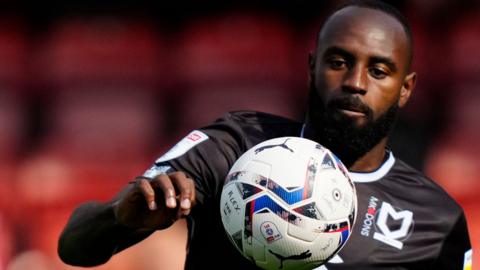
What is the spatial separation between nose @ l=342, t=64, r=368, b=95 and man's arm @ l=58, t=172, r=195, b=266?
1.05m

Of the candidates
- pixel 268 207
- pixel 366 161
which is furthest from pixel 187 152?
pixel 366 161

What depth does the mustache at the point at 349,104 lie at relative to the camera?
167 inches

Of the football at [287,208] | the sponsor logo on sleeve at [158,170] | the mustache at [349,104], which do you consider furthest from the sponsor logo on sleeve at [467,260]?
the sponsor logo on sleeve at [158,170]

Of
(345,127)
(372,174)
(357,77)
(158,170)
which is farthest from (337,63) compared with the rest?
(158,170)

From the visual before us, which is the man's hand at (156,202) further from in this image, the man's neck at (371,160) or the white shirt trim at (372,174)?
the man's neck at (371,160)

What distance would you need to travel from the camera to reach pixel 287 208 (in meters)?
3.54

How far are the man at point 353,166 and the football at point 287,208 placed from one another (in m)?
0.37

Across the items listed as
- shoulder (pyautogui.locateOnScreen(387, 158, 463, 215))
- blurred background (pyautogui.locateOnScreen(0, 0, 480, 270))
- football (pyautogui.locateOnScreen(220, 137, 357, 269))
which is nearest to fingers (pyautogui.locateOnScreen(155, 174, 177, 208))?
football (pyautogui.locateOnScreen(220, 137, 357, 269))

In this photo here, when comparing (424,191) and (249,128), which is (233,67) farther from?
(249,128)

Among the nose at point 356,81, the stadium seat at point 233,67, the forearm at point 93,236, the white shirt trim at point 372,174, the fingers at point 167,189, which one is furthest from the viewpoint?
the stadium seat at point 233,67

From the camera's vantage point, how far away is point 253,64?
34.4 feet

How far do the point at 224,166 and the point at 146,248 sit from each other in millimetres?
4893

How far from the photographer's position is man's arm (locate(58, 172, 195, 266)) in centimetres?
336

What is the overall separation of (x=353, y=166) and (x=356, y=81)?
1.51ft
